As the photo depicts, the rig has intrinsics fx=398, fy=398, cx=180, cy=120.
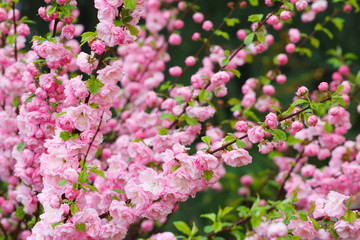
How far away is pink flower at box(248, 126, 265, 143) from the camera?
831 mm

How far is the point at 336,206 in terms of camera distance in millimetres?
894

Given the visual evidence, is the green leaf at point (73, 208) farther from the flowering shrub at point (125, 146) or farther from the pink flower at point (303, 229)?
the pink flower at point (303, 229)

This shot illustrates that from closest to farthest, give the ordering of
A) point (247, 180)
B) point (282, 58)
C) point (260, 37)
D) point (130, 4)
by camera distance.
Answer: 1. point (130, 4)
2. point (260, 37)
3. point (282, 58)
4. point (247, 180)

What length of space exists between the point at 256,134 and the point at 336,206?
10.2 inches

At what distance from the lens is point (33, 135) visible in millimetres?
1009

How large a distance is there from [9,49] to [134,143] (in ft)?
1.81

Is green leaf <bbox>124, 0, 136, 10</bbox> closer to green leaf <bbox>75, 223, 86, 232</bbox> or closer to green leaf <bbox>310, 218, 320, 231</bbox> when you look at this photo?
green leaf <bbox>75, 223, 86, 232</bbox>

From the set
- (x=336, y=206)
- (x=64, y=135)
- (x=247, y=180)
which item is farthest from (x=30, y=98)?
(x=247, y=180)

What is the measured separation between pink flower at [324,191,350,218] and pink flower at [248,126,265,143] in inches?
9.5

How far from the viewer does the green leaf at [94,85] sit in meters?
0.85

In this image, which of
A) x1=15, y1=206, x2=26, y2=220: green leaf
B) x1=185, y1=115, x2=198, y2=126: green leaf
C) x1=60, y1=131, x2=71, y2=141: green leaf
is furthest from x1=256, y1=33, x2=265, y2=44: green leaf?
x1=15, y1=206, x2=26, y2=220: green leaf

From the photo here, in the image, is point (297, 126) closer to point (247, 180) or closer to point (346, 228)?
point (346, 228)

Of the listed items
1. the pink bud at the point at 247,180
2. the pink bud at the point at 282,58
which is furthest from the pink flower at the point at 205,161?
the pink bud at the point at 247,180

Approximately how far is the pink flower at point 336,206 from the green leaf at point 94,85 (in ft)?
1.91
